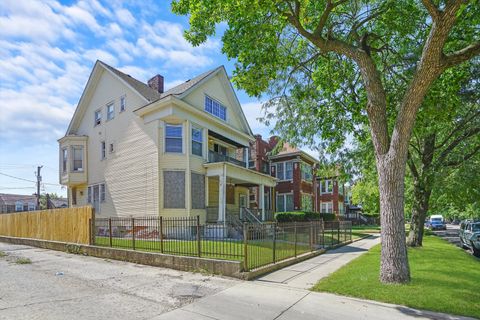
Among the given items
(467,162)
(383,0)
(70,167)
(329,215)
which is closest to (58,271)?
(383,0)

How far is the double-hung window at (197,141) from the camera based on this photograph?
69.0 ft

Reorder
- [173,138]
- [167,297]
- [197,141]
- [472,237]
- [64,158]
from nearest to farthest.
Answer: [167,297] < [472,237] < [173,138] < [197,141] < [64,158]

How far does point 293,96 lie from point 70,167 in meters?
18.0

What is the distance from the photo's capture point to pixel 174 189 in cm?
1975

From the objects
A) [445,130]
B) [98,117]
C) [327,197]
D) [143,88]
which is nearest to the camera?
[445,130]

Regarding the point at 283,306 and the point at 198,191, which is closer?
the point at 283,306

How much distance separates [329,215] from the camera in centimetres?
3691

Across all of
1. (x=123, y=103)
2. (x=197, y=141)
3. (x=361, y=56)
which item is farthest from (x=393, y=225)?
(x=123, y=103)

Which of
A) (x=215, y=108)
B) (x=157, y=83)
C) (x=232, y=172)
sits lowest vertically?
(x=232, y=172)

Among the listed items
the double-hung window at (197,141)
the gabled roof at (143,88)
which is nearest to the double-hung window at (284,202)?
the gabled roof at (143,88)

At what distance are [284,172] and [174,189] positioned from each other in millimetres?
18530

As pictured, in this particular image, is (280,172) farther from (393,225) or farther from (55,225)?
(393,225)

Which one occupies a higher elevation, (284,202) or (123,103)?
(123,103)

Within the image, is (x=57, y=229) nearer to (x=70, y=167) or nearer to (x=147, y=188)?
(x=147, y=188)
